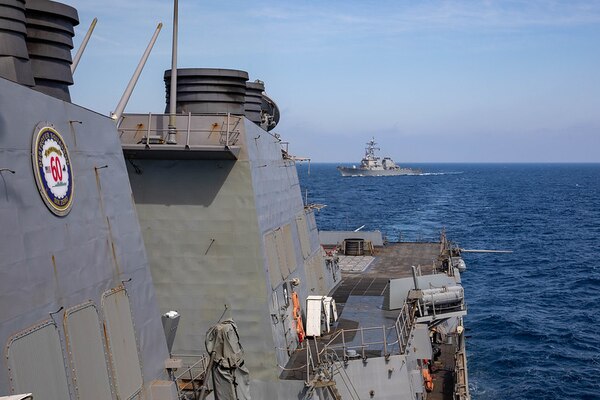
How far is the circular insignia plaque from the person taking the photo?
9141 millimetres

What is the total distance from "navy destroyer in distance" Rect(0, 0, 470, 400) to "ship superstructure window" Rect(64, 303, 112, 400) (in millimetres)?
32

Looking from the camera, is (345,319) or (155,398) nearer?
(155,398)

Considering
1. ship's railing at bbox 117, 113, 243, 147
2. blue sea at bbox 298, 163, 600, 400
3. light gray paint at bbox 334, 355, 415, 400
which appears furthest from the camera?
blue sea at bbox 298, 163, 600, 400

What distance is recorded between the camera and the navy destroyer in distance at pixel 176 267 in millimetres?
8945

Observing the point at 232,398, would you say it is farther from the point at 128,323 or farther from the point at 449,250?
the point at 449,250

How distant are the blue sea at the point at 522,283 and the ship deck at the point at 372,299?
A: 5420mm

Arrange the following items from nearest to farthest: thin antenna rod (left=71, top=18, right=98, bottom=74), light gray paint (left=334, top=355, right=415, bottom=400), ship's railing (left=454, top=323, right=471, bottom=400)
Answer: thin antenna rod (left=71, top=18, right=98, bottom=74) < light gray paint (left=334, top=355, right=415, bottom=400) < ship's railing (left=454, top=323, right=471, bottom=400)

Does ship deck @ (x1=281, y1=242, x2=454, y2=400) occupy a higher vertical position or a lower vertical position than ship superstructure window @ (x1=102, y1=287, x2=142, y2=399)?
lower

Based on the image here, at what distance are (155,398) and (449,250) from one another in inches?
1321

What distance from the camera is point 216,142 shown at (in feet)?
59.7

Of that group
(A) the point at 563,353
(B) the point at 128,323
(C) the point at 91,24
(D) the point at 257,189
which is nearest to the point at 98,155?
(B) the point at 128,323

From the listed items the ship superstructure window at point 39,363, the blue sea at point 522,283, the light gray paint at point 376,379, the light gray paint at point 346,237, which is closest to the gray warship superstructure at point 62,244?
the ship superstructure window at point 39,363

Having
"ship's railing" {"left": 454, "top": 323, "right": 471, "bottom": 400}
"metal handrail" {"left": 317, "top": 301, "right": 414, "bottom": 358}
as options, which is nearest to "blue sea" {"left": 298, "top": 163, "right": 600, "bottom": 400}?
"ship's railing" {"left": 454, "top": 323, "right": 471, "bottom": 400}

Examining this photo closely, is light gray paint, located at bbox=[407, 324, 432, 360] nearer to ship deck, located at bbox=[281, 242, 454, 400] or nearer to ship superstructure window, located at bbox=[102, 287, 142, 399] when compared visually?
ship deck, located at bbox=[281, 242, 454, 400]
